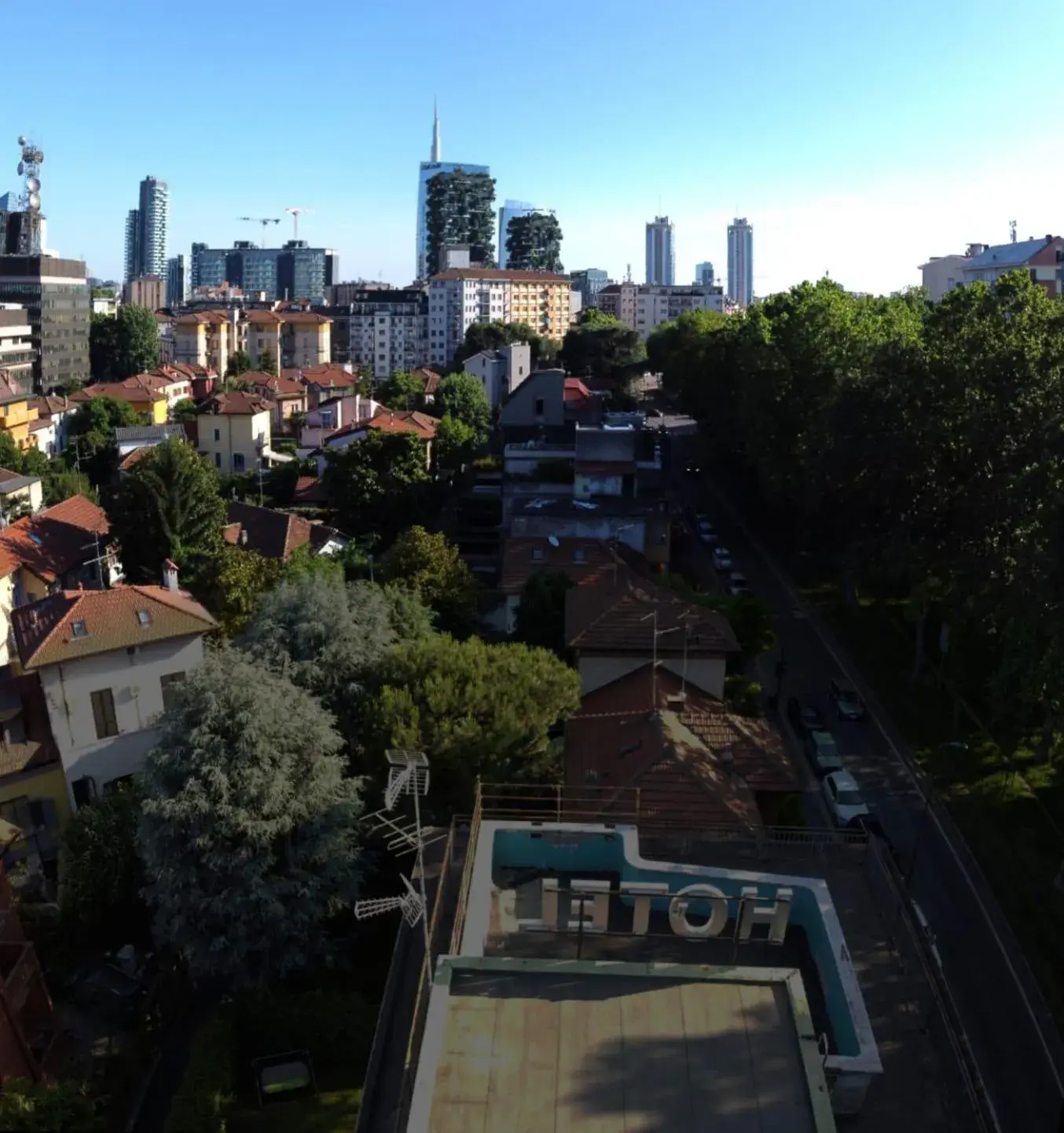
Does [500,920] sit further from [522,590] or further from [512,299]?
[512,299]

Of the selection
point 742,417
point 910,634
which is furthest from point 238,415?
point 910,634

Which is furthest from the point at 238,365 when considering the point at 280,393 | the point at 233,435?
the point at 233,435

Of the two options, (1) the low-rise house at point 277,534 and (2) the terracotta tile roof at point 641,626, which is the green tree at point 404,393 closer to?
(1) the low-rise house at point 277,534

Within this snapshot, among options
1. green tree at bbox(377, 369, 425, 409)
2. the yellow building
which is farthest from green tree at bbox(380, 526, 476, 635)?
green tree at bbox(377, 369, 425, 409)

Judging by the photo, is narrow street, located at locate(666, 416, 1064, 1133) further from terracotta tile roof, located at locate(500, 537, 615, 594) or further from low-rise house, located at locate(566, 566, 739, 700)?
terracotta tile roof, located at locate(500, 537, 615, 594)

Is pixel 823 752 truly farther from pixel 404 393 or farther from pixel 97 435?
pixel 404 393
